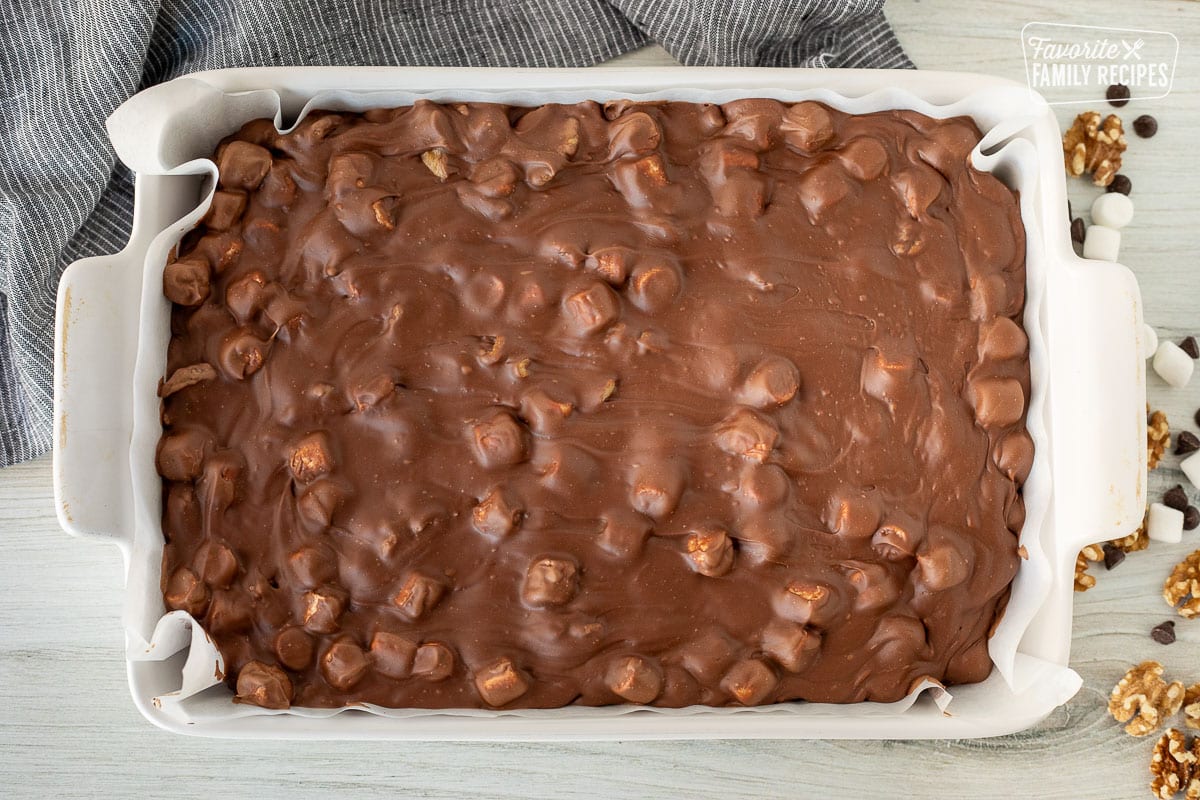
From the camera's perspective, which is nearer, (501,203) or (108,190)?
(501,203)

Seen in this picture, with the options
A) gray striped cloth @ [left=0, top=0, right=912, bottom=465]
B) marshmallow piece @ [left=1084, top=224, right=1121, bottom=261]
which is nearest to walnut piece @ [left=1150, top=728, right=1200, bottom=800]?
marshmallow piece @ [left=1084, top=224, right=1121, bottom=261]

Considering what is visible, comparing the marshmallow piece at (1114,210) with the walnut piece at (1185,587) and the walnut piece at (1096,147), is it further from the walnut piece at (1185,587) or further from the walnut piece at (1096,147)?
the walnut piece at (1185,587)

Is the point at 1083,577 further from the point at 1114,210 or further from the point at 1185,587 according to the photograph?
the point at 1114,210

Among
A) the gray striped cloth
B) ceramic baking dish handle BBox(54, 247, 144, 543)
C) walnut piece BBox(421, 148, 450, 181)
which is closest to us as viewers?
ceramic baking dish handle BBox(54, 247, 144, 543)

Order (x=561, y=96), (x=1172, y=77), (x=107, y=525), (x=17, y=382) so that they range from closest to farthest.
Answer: (x=107, y=525) → (x=561, y=96) → (x=17, y=382) → (x=1172, y=77)

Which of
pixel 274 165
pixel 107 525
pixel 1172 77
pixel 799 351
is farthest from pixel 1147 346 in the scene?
pixel 107 525

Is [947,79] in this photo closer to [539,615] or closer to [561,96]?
[561,96]

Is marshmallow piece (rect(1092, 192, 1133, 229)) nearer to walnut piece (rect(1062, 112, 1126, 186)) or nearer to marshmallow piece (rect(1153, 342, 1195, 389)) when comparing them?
walnut piece (rect(1062, 112, 1126, 186))
